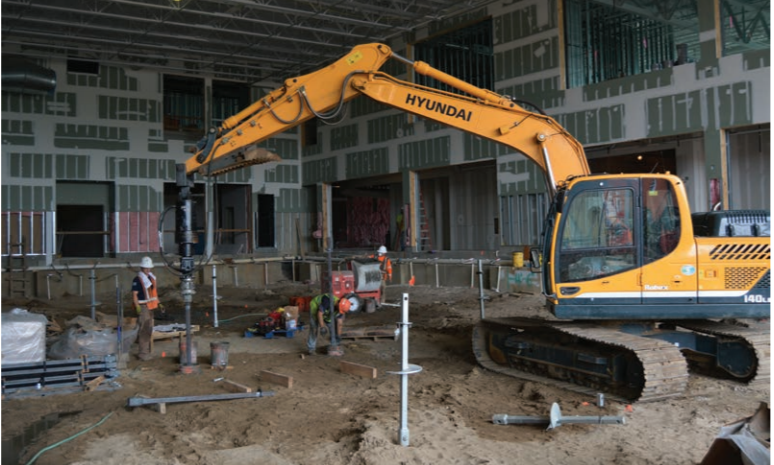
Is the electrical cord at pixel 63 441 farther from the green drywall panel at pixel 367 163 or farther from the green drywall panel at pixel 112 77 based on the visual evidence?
the green drywall panel at pixel 112 77

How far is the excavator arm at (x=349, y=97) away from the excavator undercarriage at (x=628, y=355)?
8.57 ft

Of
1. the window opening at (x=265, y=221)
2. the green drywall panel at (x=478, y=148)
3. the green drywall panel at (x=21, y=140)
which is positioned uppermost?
the green drywall panel at (x=21, y=140)

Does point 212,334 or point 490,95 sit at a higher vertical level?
point 490,95

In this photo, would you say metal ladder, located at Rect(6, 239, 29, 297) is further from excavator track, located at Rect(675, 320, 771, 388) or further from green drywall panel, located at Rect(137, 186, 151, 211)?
excavator track, located at Rect(675, 320, 771, 388)

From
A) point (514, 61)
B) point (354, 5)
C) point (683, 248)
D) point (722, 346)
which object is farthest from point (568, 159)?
point (354, 5)

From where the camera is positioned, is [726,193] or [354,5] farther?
[354,5]

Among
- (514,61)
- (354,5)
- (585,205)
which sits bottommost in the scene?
(585,205)

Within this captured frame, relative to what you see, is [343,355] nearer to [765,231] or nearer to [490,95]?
[490,95]

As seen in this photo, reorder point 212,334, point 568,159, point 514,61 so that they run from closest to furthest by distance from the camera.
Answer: point 568,159 < point 212,334 < point 514,61

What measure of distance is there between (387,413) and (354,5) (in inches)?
645

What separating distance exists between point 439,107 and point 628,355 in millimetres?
4641

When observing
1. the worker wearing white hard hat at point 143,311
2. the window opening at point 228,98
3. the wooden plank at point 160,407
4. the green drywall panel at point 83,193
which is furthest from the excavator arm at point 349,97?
the window opening at point 228,98

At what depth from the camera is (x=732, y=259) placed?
7.76m

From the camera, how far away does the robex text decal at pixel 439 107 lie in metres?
9.83
